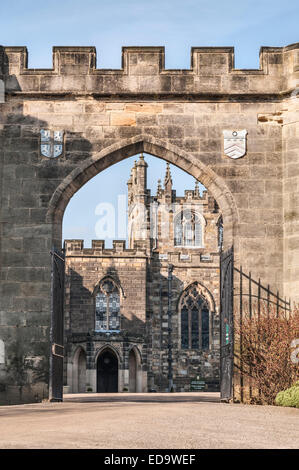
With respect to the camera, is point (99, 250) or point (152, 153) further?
point (99, 250)

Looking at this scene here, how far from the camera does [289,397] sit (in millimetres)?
14906

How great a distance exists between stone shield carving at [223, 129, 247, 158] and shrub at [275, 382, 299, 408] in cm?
465

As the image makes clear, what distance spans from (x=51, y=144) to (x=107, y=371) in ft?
84.2

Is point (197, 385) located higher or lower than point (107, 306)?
lower

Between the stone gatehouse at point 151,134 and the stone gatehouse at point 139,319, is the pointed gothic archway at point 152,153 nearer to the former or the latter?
the stone gatehouse at point 151,134

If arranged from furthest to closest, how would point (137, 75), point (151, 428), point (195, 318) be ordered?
1. point (195, 318)
2. point (137, 75)
3. point (151, 428)

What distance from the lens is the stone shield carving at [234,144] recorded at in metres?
17.7

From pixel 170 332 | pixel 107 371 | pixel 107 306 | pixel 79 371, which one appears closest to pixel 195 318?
pixel 170 332

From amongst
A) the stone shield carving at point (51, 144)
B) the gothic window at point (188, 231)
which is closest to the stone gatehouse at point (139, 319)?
the gothic window at point (188, 231)

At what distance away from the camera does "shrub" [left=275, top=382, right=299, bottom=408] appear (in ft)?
48.4

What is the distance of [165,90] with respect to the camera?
17750mm

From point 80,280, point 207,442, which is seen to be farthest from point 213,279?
point 207,442

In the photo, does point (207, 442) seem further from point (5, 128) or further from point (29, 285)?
point (5, 128)

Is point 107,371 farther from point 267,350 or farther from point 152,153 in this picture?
point 267,350
